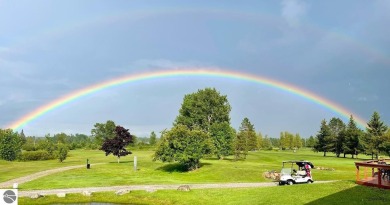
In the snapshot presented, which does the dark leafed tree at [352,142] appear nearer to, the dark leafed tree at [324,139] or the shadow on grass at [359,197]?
the dark leafed tree at [324,139]

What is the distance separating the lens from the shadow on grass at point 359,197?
27106 millimetres

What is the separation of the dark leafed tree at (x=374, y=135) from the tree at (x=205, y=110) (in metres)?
36.3

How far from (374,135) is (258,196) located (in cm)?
7315

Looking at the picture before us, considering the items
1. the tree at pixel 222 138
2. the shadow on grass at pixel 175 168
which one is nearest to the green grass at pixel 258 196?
the shadow on grass at pixel 175 168

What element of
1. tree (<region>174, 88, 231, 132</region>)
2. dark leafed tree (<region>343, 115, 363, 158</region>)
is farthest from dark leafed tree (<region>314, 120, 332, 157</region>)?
tree (<region>174, 88, 231, 132</region>)

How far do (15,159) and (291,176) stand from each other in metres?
88.6

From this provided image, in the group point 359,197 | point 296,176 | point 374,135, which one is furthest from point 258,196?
point 374,135

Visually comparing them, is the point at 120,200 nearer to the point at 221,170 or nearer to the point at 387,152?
the point at 221,170

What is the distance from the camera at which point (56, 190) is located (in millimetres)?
39031

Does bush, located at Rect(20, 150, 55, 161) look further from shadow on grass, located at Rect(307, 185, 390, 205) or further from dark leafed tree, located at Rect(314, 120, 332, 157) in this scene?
shadow on grass, located at Rect(307, 185, 390, 205)

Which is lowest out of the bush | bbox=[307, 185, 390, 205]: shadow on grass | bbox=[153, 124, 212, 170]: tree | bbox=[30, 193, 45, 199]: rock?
the bush

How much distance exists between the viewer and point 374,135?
3664 inches

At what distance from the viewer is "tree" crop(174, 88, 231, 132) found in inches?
3784

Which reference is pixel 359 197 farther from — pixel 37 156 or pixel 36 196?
pixel 37 156
